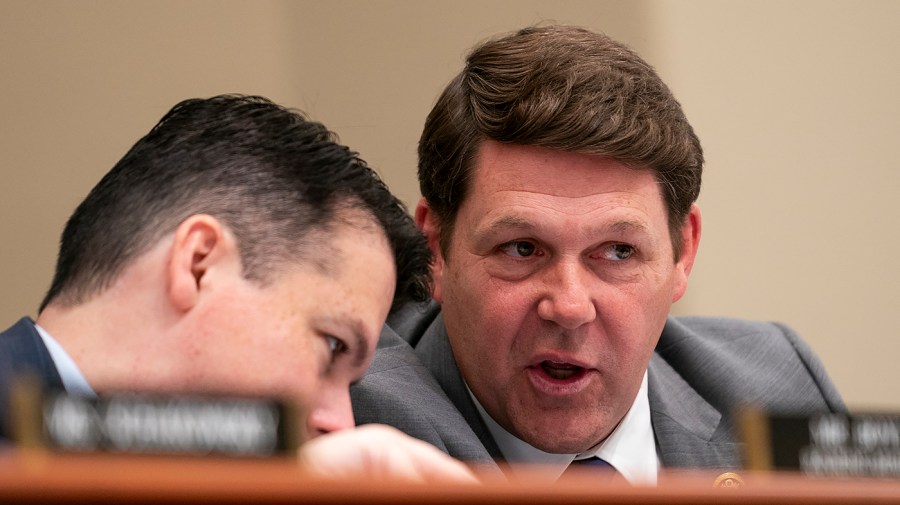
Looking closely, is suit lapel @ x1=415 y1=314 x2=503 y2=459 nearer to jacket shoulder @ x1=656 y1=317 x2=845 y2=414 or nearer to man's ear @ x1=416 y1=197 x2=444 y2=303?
man's ear @ x1=416 y1=197 x2=444 y2=303

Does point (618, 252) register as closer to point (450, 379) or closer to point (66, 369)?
Result: point (450, 379)

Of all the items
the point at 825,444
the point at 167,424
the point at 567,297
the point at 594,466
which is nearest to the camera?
the point at 167,424

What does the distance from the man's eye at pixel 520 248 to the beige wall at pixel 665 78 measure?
998 mm

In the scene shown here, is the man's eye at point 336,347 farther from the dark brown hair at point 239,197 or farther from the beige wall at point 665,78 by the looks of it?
the beige wall at point 665,78

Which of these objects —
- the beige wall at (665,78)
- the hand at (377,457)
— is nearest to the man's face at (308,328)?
the hand at (377,457)

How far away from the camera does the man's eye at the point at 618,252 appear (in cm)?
171

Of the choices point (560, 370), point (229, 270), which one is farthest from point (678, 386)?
point (229, 270)

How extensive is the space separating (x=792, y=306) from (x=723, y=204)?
324 mm

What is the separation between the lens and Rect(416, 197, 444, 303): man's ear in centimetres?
184

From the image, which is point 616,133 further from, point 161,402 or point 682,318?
point 161,402

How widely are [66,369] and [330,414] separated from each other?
0.27 meters

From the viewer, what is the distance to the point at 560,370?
5.61 ft

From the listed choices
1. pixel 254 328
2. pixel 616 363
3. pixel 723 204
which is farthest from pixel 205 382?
pixel 723 204

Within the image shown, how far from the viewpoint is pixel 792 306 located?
2973mm
